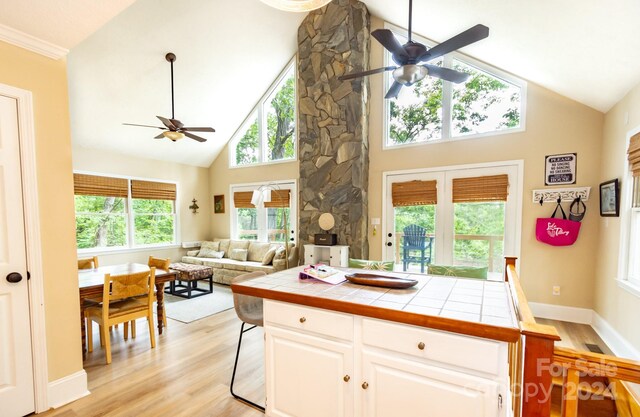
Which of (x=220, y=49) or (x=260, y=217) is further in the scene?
(x=260, y=217)

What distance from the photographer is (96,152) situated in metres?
5.46

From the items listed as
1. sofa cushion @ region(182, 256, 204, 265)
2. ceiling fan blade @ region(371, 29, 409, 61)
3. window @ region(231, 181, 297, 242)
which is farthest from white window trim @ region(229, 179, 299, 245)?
ceiling fan blade @ region(371, 29, 409, 61)

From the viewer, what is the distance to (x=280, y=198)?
6.08m

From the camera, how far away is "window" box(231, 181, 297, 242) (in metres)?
6.03

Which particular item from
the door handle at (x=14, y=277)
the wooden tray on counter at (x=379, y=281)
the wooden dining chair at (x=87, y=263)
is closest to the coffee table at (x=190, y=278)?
the wooden dining chair at (x=87, y=263)

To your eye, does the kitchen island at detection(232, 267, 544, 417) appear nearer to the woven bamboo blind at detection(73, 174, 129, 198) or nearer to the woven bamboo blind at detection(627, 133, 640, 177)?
the woven bamboo blind at detection(627, 133, 640, 177)

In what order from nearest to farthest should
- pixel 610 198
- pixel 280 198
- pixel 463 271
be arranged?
pixel 463 271, pixel 610 198, pixel 280 198

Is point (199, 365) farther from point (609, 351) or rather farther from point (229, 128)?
point (229, 128)

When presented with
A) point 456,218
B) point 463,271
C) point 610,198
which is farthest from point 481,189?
point 463,271

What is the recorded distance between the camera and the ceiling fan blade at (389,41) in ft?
6.95

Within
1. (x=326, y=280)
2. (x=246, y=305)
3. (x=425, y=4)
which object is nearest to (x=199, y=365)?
(x=246, y=305)

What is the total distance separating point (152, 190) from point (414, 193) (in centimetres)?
550

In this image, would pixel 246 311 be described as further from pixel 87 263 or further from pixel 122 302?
pixel 87 263

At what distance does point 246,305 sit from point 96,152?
518cm
